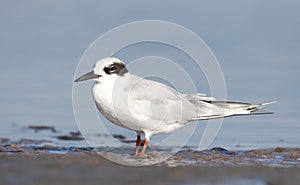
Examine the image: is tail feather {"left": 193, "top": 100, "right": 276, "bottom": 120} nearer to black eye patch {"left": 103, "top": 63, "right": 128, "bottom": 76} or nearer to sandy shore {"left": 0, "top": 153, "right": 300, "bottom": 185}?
black eye patch {"left": 103, "top": 63, "right": 128, "bottom": 76}

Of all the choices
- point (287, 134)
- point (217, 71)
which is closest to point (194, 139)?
point (287, 134)

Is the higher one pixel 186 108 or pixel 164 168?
pixel 186 108

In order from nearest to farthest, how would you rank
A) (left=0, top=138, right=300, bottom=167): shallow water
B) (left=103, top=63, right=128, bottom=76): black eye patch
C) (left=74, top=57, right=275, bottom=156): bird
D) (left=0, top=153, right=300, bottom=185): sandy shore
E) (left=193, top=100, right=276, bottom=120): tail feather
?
(left=0, top=153, right=300, bottom=185): sandy shore → (left=0, top=138, right=300, bottom=167): shallow water → (left=74, top=57, right=275, bottom=156): bird → (left=103, top=63, right=128, bottom=76): black eye patch → (left=193, top=100, right=276, bottom=120): tail feather

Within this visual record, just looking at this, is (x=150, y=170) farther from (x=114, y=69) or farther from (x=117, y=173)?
(x=114, y=69)

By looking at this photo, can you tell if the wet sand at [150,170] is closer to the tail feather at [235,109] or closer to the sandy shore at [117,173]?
the sandy shore at [117,173]

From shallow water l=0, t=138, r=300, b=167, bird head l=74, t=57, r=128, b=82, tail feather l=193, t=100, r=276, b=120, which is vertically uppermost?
bird head l=74, t=57, r=128, b=82

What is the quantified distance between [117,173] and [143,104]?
2.00 meters

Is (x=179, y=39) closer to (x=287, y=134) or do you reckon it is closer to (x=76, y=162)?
(x=287, y=134)

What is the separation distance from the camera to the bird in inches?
318

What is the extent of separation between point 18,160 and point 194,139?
386cm

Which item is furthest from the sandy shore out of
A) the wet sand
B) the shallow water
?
Answer: the shallow water

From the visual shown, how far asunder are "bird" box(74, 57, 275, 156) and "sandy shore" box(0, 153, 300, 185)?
118cm

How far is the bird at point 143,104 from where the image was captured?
8070 millimetres

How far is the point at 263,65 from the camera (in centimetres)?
1430
